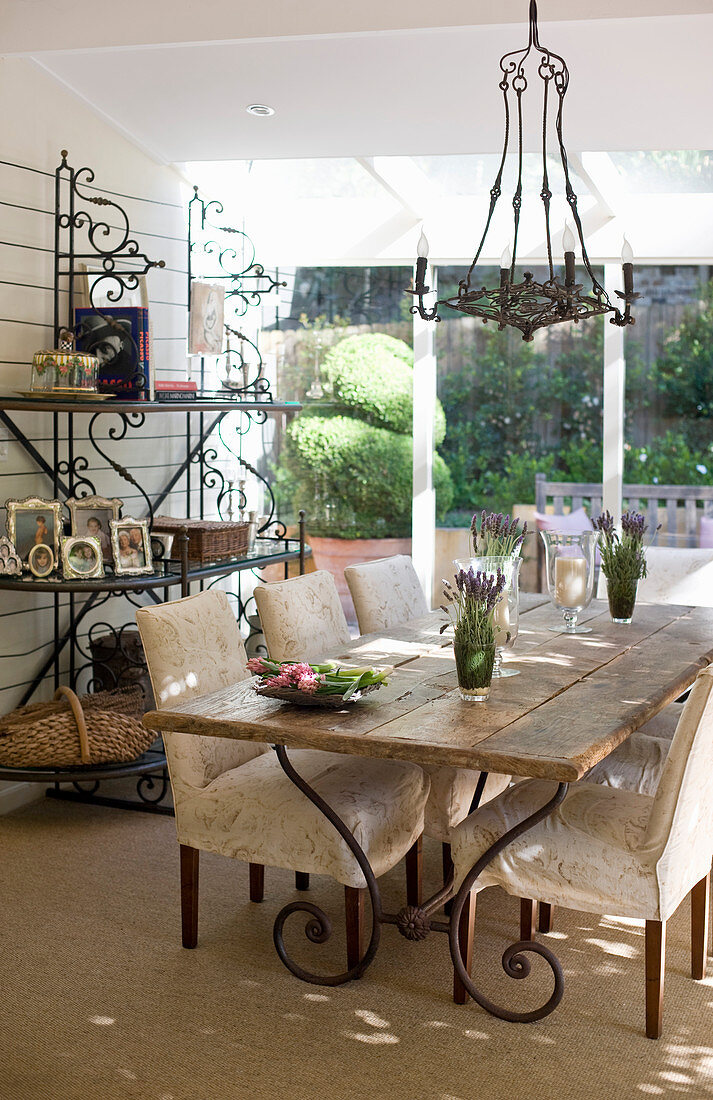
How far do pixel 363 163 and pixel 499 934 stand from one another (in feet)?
11.3

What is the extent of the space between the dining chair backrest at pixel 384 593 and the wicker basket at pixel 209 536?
667mm

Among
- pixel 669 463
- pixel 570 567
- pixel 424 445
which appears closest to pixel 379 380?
pixel 424 445

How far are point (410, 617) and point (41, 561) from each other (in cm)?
134

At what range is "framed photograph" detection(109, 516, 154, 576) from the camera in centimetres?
407

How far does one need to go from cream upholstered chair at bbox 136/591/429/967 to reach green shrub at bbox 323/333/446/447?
8.71 feet

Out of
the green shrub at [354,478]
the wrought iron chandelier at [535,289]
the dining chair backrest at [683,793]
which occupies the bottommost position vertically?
the dining chair backrest at [683,793]

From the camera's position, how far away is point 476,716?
2635 mm

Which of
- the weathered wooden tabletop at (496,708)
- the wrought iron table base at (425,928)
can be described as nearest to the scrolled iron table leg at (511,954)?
the wrought iron table base at (425,928)

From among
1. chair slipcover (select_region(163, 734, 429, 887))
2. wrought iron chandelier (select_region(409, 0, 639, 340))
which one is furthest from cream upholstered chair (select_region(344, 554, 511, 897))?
wrought iron chandelier (select_region(409, 0, 639, 340))

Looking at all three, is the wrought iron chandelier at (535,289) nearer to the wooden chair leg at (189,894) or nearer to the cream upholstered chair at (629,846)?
the cream upholstered chair at (629,846)

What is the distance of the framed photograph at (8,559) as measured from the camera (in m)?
3.96

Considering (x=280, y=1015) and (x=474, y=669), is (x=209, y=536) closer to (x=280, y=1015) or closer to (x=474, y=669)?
(x=474, y=669)

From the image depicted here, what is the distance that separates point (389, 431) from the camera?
5.75m

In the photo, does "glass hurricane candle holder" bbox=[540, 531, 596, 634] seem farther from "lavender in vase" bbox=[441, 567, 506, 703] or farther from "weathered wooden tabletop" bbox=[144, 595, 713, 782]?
"lavender in vase" bbox=[441, 567, 506, 703]
